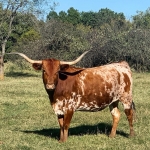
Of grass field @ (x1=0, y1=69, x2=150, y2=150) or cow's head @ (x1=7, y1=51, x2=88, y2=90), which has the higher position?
cow's head @ (x1=7, y1=51, x2=88, y2=90)

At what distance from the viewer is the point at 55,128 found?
34.7 feet

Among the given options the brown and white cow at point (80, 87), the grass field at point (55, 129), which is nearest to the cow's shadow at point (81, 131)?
the grass field at point (55, 129)

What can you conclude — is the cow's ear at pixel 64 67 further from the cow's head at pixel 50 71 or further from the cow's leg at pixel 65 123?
the cow's leg at pixel 65 123

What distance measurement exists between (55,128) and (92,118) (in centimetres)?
197

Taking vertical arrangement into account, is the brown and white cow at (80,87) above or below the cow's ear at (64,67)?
below

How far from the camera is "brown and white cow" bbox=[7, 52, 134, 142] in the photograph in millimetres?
8172

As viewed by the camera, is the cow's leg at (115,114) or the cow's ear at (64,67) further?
the cow's leg at (115,114)

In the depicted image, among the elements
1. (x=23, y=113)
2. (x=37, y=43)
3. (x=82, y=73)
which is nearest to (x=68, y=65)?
(x=82, y=73)

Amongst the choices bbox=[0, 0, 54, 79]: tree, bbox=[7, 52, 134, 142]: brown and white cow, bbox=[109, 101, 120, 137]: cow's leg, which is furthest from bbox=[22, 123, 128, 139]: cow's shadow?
bbox=[0, 0, 54, 79]: tree

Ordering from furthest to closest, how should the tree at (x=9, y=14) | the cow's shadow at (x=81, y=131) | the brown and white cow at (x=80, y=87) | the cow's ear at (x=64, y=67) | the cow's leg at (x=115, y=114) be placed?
the tree at (x=9, y=14) < the cow's shadow at (x=81, y=131) < the cow's leg at (x=115, y=114) < the cow's ear at (x=64, y=67) < the brown and white cow at (x=80, y=87)

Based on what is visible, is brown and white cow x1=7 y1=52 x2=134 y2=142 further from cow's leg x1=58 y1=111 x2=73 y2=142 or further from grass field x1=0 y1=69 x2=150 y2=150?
grass field x1=0 y1=69 x2=150 y2=150

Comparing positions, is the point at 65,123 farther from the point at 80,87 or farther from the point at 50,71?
the point at 50,71

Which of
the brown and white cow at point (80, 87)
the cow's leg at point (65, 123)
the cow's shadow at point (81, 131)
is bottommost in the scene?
the cow's shadow at point (81, 131)

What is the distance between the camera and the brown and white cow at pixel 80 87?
8172 millimetres
